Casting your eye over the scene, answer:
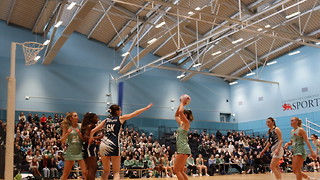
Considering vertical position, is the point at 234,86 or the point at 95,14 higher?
the point at 95,14

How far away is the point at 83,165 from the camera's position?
6934 millimetres

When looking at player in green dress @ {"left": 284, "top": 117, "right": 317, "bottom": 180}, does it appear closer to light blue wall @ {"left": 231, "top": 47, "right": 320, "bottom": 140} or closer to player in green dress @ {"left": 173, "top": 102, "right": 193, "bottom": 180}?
player in green dress @ {"left": 173, "top": 102, "right": 193, "bottom": 180}

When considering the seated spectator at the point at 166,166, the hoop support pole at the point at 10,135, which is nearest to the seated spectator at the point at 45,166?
the seated spectator at the point at 166,166

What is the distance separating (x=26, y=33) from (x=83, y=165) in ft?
75.1

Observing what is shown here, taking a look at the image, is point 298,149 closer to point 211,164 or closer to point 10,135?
point 10,135

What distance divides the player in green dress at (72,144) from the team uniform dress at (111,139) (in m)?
1.01

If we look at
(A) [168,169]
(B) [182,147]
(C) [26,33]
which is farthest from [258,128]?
(B) [182,147]

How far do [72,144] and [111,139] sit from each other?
129cm

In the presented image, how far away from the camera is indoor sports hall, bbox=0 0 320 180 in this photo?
2053cm

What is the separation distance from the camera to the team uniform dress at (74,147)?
687 centimetres

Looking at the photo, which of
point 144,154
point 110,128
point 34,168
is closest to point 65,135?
point 110,128

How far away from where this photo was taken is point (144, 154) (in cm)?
2128

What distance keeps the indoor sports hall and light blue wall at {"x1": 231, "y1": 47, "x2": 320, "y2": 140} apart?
0.31ft

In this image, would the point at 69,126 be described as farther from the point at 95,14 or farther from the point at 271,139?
the point at 95,14
